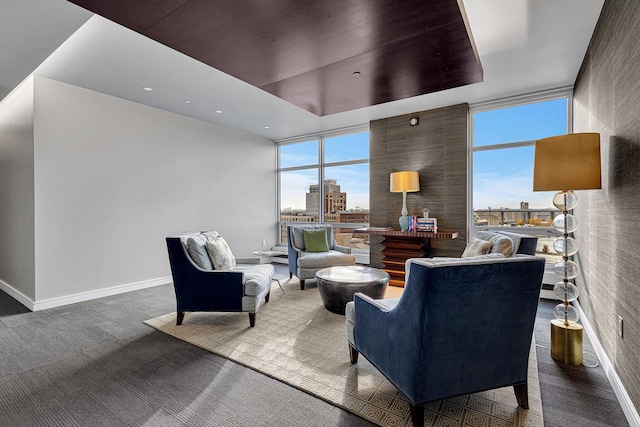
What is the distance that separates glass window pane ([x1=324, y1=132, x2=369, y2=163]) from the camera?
19.6 ft

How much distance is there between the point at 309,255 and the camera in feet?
15.2

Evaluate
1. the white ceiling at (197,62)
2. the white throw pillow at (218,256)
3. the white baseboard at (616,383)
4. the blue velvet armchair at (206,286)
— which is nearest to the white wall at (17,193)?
the white ceiling at (197,62)

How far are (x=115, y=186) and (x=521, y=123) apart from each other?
5.75 meters

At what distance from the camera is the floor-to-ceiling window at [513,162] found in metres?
4.25

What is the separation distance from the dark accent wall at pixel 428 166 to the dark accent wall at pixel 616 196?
1753 mm

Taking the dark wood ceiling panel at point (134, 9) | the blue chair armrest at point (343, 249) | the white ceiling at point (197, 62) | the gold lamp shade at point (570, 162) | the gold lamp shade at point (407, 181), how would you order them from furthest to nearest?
the blue chair armrest at point (343, 249), the gold lamp shade at point (407, 181), the white ceiling at point (197, 62), the gold lamp shade at point (570, 162), the dark wood ceiling panel at point (134, 9)

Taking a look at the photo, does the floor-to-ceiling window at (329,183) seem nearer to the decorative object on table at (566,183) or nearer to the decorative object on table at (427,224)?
the decorative object on table at (427,224)

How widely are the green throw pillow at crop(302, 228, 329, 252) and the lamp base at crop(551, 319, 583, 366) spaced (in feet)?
10.2

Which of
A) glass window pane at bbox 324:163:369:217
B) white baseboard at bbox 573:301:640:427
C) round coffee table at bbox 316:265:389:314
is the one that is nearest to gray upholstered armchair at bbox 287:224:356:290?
round coffee table at bbox 316:265:389:314

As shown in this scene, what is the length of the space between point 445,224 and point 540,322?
6.21 feet

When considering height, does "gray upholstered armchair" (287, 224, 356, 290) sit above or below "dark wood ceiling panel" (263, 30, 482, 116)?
below

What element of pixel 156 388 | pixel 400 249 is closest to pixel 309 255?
pixel 400 249

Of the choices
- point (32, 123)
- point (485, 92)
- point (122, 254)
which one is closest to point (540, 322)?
point (485, 92)

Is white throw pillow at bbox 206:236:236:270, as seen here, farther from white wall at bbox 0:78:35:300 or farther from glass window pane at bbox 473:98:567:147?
glass window pane at bbox 473:98:567:147
